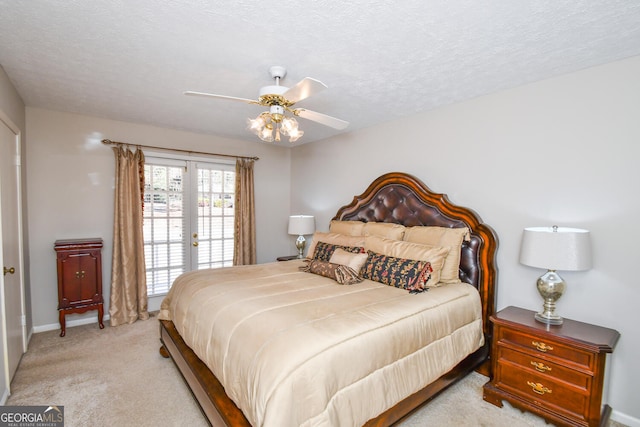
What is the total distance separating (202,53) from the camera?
2.19 m

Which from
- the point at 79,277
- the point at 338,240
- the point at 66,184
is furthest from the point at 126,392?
the point at 66,184

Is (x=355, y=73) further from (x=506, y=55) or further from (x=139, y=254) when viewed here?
(x=139, y=254)

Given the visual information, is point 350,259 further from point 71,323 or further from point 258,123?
point 71,323

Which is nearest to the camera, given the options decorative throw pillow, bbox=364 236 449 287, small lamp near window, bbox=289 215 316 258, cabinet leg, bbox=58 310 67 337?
decorative throw pillow, bbox=364 236 449 287

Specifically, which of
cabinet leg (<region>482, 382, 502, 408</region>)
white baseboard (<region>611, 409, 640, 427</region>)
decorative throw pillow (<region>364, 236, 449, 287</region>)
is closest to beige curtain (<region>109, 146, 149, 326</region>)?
decorative throw pillow (<region>364, 236, 449, 287</region>)

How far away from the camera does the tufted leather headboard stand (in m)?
2.84

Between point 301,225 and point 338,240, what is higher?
point 301,225

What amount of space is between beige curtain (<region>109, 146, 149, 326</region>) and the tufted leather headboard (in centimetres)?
283

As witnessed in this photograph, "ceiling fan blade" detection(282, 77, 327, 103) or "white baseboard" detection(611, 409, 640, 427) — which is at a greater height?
"ceiling fan blade" detection(282, 77, 327, 103)

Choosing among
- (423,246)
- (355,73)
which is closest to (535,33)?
(355,73)

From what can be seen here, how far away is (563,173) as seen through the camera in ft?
8.20

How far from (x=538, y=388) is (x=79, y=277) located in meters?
4.74

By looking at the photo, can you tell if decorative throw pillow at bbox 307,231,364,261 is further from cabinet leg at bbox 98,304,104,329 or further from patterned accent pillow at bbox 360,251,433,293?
cabinet leg at bbox 98,304,104,329

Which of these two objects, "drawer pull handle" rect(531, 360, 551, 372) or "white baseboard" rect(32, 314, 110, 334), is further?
"white baseboard" rect(32, 314, 110, 334)
